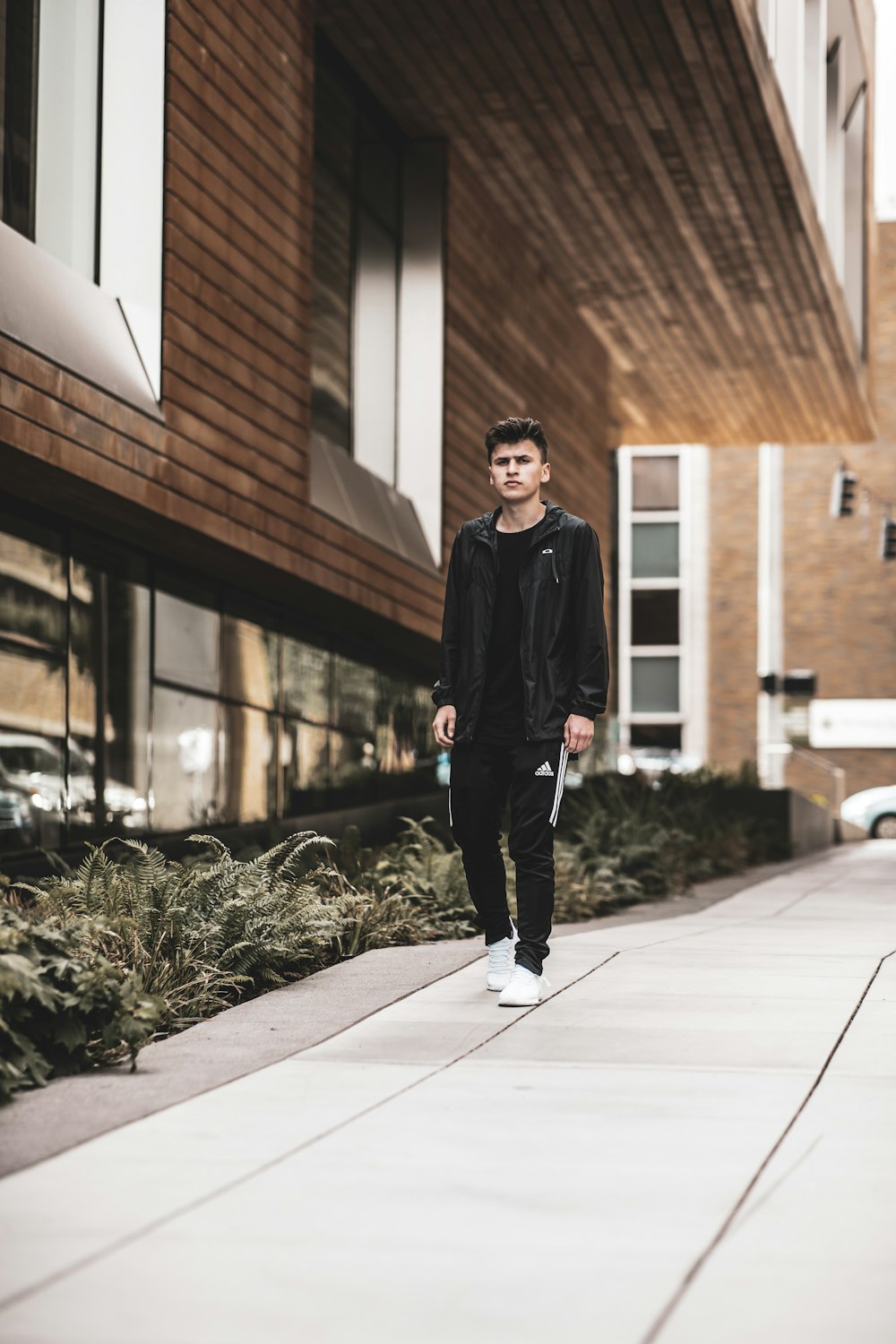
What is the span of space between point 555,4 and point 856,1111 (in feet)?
38.2

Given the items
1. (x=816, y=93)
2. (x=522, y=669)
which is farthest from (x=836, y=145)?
(x=522, y=669)

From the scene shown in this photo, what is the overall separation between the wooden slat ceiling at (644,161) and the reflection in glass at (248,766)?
604cm

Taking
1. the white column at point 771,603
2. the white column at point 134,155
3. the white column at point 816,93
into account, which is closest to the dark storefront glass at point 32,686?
the white column at point 134,155

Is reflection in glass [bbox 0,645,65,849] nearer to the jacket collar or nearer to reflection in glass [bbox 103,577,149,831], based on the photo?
reflection in glass [bbox 103,577,149,831]

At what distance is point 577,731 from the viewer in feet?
20.7

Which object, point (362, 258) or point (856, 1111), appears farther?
point (362, 258)

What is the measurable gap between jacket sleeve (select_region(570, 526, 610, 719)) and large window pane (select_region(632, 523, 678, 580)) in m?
39.4

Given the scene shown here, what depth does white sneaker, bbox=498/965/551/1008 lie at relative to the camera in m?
6.31

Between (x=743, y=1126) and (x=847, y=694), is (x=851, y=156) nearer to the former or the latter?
(x=847, y=694)

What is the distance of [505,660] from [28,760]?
5.90 metres

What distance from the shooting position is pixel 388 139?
58.3 ft

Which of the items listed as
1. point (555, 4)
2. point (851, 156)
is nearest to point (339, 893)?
point (555, 4)

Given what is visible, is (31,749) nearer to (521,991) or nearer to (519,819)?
(519,819)

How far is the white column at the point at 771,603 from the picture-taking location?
32.0 metres
